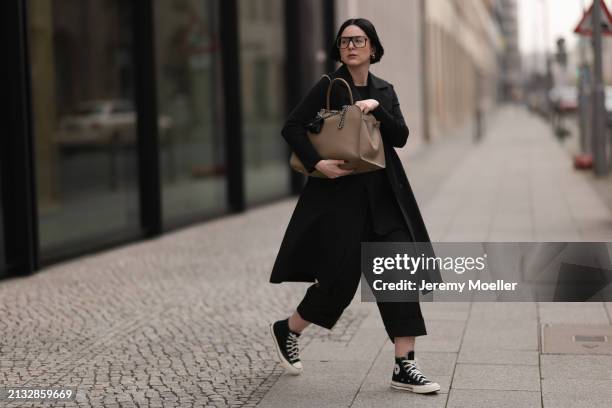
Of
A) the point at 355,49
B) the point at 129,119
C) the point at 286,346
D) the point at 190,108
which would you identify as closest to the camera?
the point at 355,49

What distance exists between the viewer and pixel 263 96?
15.0 metres

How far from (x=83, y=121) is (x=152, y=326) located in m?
4.12

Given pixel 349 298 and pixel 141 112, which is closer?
pixel 349 298

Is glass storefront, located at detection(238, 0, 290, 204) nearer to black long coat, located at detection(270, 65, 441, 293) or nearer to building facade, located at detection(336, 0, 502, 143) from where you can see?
building facade, located at detection(336, 0, 502, 143)

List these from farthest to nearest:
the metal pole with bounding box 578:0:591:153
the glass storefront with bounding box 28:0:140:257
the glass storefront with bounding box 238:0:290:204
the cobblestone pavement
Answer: the metal pole with bounding box 578:0:591:153, the glass storefront with bounding box 238:0:290:204, the glass storefront with bounding box 28:0:140:257, the cobblestone pavement

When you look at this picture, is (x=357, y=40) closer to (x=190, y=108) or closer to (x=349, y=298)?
(x=349, y=298)

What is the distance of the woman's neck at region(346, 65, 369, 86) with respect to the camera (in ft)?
16.6

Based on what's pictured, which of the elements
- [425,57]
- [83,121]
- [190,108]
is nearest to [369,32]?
[83,121]

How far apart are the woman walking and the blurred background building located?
4.45m

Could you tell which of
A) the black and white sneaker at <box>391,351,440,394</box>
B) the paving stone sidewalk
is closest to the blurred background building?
the paving stone sidewalk

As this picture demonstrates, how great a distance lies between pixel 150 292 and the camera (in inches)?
324

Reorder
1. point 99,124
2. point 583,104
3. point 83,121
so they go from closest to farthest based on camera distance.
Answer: point 83,121 < point 99,124 < point 583,104

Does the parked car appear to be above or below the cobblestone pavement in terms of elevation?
above

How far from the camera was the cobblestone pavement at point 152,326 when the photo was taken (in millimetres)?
5441
